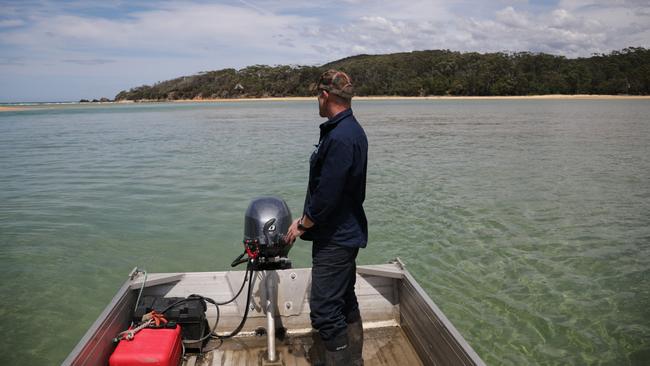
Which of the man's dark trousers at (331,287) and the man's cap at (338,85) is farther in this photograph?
the man's dark trousers at (331,287)

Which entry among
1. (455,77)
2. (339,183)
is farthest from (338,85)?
(455,77)

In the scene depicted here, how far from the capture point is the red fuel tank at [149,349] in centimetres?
328

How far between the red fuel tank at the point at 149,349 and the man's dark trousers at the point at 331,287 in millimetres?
1142

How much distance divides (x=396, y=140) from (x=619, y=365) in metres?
17.7

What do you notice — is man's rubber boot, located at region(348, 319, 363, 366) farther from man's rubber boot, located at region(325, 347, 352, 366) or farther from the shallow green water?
the shallow green water

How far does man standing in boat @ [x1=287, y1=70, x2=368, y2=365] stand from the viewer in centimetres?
281

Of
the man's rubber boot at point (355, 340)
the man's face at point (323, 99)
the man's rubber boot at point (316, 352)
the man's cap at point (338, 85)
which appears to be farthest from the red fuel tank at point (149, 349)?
the man's cap at point (338, 85)

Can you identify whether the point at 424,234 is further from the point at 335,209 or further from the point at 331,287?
the point at 335,209

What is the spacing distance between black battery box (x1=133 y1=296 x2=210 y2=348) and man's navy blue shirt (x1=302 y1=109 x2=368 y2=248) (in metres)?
1.39

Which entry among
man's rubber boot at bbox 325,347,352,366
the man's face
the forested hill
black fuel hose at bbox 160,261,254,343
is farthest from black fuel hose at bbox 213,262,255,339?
the forested hill

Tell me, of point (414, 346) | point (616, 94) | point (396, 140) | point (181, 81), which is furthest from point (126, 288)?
point (181, 81)

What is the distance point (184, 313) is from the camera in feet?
12.7

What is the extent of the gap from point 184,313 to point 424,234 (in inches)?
215

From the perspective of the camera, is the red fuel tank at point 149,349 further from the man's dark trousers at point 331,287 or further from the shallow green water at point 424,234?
the shallow green water at point 424,234
